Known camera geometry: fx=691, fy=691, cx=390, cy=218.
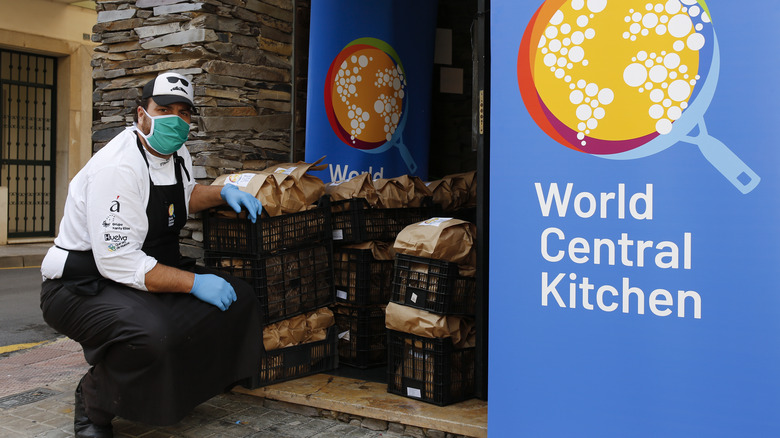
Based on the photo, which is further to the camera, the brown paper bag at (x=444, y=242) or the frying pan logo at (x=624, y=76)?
the brown paper bag at (x=444, y=242)

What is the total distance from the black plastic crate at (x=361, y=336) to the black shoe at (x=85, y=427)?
155 cm

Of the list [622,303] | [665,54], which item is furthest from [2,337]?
[665,54]

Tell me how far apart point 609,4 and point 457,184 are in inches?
97.1

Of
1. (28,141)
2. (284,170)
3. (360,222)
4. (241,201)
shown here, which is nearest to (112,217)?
(241,201)

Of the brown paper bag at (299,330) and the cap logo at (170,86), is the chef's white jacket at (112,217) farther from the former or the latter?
the brown paper bag at (299,330)

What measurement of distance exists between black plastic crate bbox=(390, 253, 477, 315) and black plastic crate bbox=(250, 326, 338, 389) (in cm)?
75

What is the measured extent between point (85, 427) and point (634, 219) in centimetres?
286

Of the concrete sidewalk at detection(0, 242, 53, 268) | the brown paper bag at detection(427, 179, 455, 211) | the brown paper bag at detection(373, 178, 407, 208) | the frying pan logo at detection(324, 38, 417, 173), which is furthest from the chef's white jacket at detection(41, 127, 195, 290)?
the concrete sidewalk at detection(0, 242, 53, 268)

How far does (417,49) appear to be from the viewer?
219 inches

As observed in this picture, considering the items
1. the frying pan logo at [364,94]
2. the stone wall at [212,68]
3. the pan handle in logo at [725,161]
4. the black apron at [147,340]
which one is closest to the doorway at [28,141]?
the stone wall at [212,68]

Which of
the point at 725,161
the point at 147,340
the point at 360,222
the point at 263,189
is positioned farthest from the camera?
the point at 360,222

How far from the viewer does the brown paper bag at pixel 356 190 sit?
452cm

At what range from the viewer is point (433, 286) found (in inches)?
149

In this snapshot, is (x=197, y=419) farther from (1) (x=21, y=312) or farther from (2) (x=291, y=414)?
(1) (x=21, y=312)
